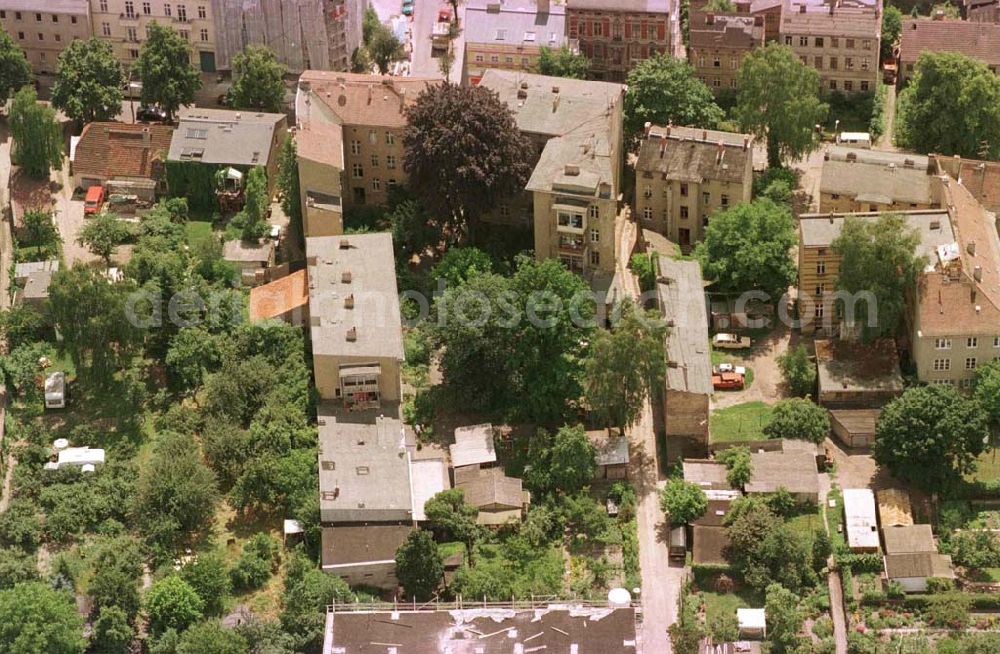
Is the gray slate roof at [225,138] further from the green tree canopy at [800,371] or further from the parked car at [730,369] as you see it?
the green tree canopy at [800,371]

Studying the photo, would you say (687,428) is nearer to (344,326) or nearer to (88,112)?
(344,326)

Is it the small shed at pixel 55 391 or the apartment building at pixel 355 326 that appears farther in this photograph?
the small shed at pixel 55 391

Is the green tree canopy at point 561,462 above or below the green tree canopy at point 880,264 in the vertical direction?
below

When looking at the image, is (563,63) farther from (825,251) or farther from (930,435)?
(930,435)

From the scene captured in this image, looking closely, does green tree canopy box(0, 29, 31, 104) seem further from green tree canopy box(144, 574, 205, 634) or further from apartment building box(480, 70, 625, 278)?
green tree canopy box(144, 574, 205, 634)

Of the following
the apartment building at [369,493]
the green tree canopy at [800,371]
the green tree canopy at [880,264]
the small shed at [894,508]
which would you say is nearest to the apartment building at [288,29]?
the apartment building at [369,493]

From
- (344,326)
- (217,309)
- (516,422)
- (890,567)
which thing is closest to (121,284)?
(217,309)

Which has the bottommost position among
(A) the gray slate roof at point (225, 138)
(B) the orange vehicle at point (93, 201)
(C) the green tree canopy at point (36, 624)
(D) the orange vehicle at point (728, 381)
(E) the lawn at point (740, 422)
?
(C) the green tree canopy at point (36, 624)
